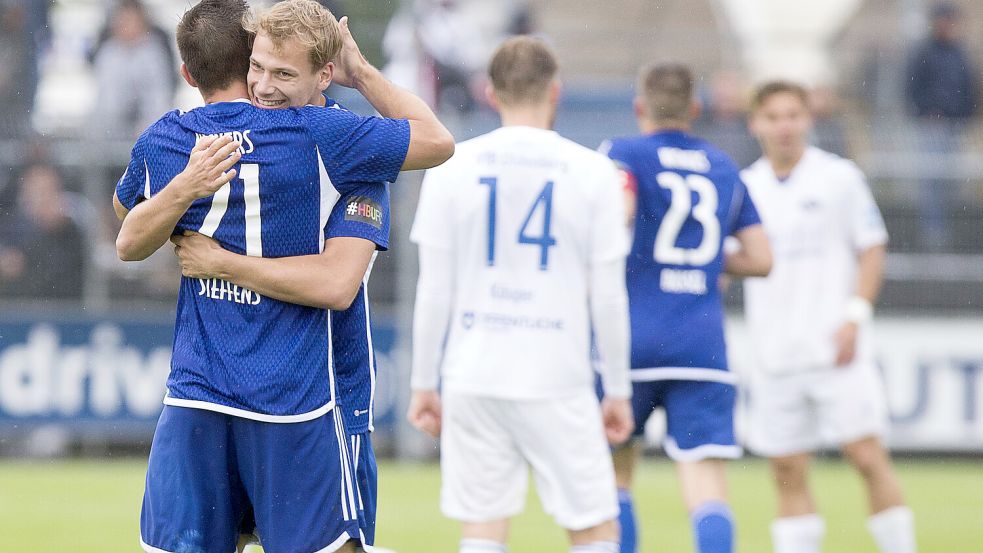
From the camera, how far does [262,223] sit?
12.0ft

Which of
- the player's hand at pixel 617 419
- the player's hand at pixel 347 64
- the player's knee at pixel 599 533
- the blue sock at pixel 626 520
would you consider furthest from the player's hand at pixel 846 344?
the player's hand at pixel 347 64

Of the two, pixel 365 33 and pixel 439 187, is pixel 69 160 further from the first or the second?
pixel 439 187

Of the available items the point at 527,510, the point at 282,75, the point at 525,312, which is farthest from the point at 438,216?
the point at 527,510

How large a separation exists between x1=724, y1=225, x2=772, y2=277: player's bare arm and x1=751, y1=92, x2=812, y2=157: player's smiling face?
4.00 ft

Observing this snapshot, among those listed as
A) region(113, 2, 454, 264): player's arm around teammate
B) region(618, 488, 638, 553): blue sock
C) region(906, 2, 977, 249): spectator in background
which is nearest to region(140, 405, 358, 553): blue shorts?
region(113, 2, 454, 264): player's arm around teammate

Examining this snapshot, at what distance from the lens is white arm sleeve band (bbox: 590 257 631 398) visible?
5.11 m

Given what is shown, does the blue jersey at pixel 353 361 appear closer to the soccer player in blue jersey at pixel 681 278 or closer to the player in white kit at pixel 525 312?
the player in white kit at pixel 525 312

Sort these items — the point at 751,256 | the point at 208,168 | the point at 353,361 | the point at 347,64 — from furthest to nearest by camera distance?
1. the point at 751,256
2. the point at 353,361
3. the point at 347,64
4. the point at 208,168

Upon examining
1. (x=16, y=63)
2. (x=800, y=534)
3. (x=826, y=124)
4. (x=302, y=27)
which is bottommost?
(x=800, y=534)

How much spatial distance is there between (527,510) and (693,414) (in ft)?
13.1

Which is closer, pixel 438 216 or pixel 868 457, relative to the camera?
pixel 438 216

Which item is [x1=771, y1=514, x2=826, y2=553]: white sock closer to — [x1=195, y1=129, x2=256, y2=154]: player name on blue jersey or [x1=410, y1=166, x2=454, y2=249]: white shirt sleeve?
[x1=410, y1=166, x2=454, y2=249]: white shirt sleeve

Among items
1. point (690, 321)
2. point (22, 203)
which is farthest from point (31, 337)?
point (690, 321)

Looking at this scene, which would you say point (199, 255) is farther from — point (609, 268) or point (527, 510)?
point (527, 510)
